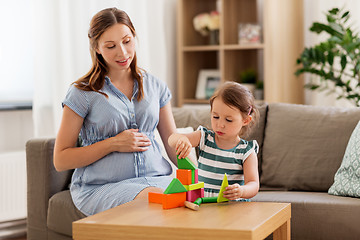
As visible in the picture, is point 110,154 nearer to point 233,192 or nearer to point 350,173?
point 233,192

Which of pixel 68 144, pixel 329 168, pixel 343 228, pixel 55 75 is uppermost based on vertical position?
pixel 55 75

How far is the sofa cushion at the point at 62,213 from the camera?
2.29 m

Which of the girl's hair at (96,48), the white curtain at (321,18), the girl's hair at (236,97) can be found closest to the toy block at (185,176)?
the girl's hair at (236,97)

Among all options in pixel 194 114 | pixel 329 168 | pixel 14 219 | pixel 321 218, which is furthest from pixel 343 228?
pixel 14 219

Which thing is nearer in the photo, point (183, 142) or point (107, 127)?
point (183, 142)

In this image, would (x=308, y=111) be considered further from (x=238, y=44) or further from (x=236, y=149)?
(x=238, y=44)

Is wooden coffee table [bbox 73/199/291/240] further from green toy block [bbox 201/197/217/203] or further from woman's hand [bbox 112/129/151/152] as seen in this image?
woman's hand [bbox 112/129/151/152]

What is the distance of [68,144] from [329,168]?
120 cm

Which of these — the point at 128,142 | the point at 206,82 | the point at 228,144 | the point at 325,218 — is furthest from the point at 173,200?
the point at 206,82

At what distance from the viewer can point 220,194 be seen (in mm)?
1642

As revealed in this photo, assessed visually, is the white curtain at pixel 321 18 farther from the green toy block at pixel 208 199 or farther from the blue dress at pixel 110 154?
the green toy block at pixel 208 199

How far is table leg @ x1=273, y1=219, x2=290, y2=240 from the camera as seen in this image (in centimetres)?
167

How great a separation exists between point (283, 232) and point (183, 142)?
416 millimetres

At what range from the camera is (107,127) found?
6.97 ft
